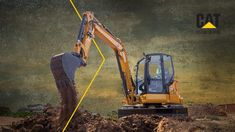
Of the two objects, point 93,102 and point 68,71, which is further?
point 93,102

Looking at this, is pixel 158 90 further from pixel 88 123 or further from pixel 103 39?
pixel 88 123

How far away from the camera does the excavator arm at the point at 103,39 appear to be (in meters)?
8.32

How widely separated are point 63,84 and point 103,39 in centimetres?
307

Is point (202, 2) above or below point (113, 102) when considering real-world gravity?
above

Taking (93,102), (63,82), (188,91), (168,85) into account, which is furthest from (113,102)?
(63,82)

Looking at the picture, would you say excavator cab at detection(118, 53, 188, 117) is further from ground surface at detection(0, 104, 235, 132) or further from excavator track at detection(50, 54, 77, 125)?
excavator track at detection(50, 54, 77, 125)

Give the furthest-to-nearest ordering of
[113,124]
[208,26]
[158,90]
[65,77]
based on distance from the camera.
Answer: [208,26] < [158,90] < [113,124] < [65,77]

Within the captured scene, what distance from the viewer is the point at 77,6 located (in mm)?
16438

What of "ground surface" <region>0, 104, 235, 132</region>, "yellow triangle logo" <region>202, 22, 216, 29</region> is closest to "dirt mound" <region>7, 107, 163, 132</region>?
"ground surface" <region>0, 104, 235, 132</region>

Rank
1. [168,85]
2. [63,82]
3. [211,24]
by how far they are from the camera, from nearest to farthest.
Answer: [63,82]
[168,85]
[211,24]

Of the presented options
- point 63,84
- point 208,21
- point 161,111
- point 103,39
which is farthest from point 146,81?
point 208,21

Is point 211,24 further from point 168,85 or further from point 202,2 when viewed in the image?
point 168,85

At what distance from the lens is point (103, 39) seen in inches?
398

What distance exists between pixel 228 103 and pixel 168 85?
7.81m
